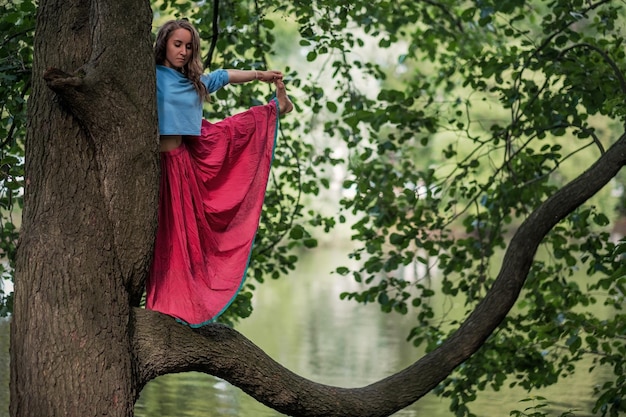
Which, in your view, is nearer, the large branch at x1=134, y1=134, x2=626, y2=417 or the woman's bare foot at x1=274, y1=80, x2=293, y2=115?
the large branch at x1=134, y1=134, x2=626, y2=417

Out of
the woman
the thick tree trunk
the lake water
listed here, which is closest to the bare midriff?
the woman

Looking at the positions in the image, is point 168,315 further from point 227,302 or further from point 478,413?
point 478,413

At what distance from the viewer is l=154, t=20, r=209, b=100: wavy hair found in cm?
362

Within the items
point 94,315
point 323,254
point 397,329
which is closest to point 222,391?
point 397,329

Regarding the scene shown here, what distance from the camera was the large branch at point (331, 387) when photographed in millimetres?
3430

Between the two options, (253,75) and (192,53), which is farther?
(253,75)

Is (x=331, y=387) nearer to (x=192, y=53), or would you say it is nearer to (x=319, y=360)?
(x=192, y=53)

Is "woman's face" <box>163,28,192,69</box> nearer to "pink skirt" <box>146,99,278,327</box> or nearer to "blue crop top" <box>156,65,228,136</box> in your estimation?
"blue crop top" <box>156,65,228,136</box>

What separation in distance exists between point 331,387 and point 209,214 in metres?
0.91

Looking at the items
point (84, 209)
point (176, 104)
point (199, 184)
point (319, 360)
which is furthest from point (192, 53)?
point (319, 360)

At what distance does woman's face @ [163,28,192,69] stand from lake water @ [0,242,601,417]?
Result: 5.32m

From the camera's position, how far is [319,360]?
11766 mm

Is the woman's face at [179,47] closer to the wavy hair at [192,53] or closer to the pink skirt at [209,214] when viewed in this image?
the wavy hair at [192,53]

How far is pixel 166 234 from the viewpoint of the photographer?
3641 mm
